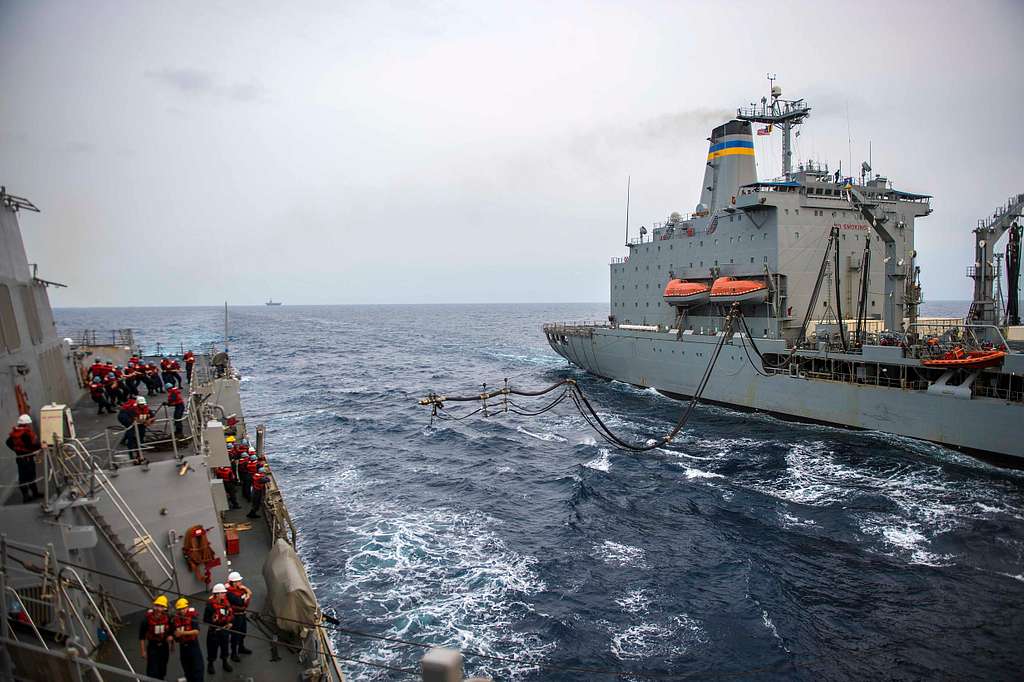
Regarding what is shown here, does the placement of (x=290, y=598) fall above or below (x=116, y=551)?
below

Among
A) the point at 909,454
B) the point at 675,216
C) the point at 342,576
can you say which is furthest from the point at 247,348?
the point at 909,454

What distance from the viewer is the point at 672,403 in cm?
3503

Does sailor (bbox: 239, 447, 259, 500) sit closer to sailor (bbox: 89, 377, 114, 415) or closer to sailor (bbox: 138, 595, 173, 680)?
sailor (bbox: 89, 377, 114, 415)

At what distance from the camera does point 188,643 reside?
294 inches

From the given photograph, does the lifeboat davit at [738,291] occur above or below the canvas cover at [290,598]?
above

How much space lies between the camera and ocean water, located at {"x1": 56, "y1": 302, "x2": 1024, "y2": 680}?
1210 centimetres

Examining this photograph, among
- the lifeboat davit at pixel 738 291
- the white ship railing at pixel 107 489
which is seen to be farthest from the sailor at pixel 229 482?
the lifeboat davit at pixel 738 291

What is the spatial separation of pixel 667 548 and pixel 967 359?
15.0m

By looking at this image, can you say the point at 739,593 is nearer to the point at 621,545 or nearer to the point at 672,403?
the point at 621,545

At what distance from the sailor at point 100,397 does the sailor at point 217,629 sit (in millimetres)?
9803

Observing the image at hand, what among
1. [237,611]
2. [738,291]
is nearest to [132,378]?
[237,611]

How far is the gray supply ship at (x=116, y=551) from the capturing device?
23.4 feet

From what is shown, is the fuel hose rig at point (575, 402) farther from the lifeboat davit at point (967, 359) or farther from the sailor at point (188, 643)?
the lifeboat davit at point (967, 359)

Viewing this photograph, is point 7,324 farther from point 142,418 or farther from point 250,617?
Result: point 250,617
